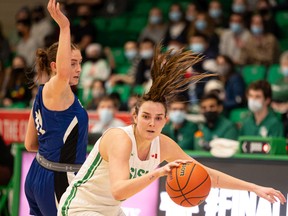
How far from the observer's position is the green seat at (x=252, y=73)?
38.0ft

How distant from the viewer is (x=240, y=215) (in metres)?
6.39

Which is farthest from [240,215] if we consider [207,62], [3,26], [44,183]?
[3,26]

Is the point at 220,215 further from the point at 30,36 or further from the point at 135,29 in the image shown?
the point at 30,36

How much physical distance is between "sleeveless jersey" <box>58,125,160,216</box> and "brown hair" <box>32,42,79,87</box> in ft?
3.45

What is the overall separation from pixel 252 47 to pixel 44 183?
282 inches

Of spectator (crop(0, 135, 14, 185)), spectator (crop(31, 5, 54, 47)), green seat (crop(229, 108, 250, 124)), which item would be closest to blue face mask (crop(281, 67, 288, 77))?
green seat (crop(229, 108, 250, 124))

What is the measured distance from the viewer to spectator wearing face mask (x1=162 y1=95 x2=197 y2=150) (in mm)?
9148

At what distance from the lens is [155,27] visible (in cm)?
1398

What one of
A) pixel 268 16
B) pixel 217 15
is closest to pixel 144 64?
pixel 217 15

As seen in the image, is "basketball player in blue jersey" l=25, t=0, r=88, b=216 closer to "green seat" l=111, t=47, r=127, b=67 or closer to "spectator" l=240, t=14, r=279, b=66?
"spectator" l=240, t=14, r=279, b=66

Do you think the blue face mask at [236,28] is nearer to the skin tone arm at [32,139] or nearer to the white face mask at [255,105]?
the white face mask at [255,105]

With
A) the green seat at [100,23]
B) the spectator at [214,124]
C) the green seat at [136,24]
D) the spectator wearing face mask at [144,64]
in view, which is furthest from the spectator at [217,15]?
the spectator at [214,124]

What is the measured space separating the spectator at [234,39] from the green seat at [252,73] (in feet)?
2.06

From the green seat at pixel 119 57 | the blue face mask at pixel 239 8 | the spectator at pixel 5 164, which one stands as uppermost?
the blue face mask at pixel 239 8
